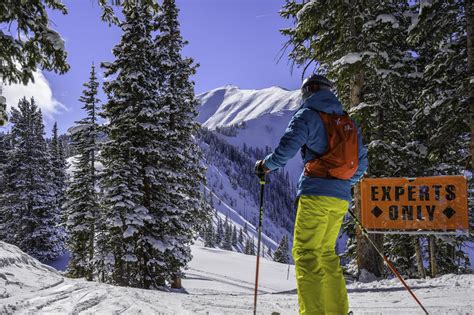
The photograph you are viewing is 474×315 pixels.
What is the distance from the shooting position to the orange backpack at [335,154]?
3.56m

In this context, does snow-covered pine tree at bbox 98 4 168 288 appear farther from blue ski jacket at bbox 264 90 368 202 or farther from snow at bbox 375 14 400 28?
blue ski jacket at bbox 264 90 368 202

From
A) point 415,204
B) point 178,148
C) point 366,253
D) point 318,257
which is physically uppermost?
point 178,148

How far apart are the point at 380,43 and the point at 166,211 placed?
11850 mm

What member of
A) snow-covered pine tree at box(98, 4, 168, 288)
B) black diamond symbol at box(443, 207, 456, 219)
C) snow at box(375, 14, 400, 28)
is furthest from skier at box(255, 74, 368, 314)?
snow-covered pine tree at box(98, 4, 168, 288)

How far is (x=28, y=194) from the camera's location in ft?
115

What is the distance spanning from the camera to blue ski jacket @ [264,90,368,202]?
348 cm

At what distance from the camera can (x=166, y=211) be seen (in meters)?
17.1

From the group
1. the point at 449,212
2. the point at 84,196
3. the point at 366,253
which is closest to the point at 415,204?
the point at 449,212

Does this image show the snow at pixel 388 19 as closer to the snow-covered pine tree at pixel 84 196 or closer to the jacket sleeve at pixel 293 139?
the jacket sleeve at pixel 293 139

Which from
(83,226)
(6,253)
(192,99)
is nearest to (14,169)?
(83,226)

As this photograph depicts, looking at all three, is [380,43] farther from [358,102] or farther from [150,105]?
[150,105]

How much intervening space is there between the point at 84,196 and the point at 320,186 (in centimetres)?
2532

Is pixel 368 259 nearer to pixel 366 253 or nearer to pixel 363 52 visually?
pixel 366 253

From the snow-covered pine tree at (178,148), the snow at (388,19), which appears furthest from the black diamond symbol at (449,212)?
the snow-covered pine tree at (178,148)
